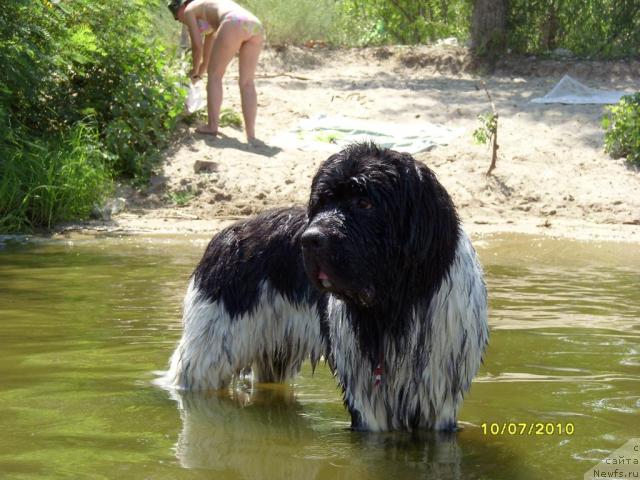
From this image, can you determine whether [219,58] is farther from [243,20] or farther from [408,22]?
[408,22]

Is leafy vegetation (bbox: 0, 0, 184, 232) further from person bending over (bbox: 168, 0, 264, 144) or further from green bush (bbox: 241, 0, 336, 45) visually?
green bush (bbox: 241, 0, 336, 45)

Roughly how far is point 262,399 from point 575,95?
9.78m

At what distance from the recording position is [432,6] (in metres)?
19.8

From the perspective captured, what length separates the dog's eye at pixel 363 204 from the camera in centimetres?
380

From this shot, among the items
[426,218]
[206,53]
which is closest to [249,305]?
[426,218]

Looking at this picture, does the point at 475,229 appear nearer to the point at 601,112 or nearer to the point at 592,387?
the point at 601,112

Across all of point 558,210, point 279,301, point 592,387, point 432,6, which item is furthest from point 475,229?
point 432,6

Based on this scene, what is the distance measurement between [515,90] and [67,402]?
1074 centimetres

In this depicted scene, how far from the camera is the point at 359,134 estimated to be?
40.9 ft

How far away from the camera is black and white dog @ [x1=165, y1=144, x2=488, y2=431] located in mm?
3789

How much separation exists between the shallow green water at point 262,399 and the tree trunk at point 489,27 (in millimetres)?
8458

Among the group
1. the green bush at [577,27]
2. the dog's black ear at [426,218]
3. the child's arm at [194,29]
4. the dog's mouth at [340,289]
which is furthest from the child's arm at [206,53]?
the dog's mouth at [340,289]
